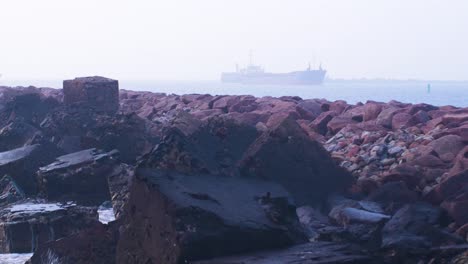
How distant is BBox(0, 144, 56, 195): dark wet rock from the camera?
8844 mm

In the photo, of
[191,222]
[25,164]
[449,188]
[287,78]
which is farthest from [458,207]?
[287,78]

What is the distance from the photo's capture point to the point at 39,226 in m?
6.79

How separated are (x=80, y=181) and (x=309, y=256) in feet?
13.5

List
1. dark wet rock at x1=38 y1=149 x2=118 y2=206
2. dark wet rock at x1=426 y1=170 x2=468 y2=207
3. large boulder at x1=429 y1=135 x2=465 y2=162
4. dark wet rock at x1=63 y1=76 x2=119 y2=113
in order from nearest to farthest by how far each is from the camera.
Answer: dark wet rock at x1=426 y1=170 x2=468 y2=207, large boulder at x1=429 y1=135 x2=465 y2=162, dark wet rock at x1=38 y1=149 x2=118 y2=206, dark wet rock at x1=63 y1=76 x2=119 y2=113

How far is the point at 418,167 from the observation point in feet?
23.7

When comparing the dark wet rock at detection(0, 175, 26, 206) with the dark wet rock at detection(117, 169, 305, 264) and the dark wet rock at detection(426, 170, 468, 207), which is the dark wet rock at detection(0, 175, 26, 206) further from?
the dark wet rock at detection(426, 170, 468, 207)

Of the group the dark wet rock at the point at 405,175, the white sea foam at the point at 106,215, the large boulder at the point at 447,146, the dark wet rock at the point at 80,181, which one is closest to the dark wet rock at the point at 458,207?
the dark wet rock at the point at 405,175

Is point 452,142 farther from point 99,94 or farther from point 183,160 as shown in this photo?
point 99,94

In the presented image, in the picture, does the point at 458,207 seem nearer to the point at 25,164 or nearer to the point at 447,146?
the point at 447,146

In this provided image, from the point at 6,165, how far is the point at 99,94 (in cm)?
333

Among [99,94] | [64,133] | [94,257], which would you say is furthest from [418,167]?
[99,94]

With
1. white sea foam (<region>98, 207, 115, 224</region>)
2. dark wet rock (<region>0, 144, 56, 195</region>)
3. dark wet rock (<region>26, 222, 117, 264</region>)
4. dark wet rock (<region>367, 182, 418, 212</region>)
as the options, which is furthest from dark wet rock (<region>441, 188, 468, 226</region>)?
dark wet rock (<region>0, 144, 56, 195</region>)

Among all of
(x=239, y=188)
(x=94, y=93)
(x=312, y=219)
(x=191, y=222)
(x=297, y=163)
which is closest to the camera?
(x=191, y=222)

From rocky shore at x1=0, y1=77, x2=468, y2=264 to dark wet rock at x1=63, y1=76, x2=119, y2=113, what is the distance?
33 centimetres
